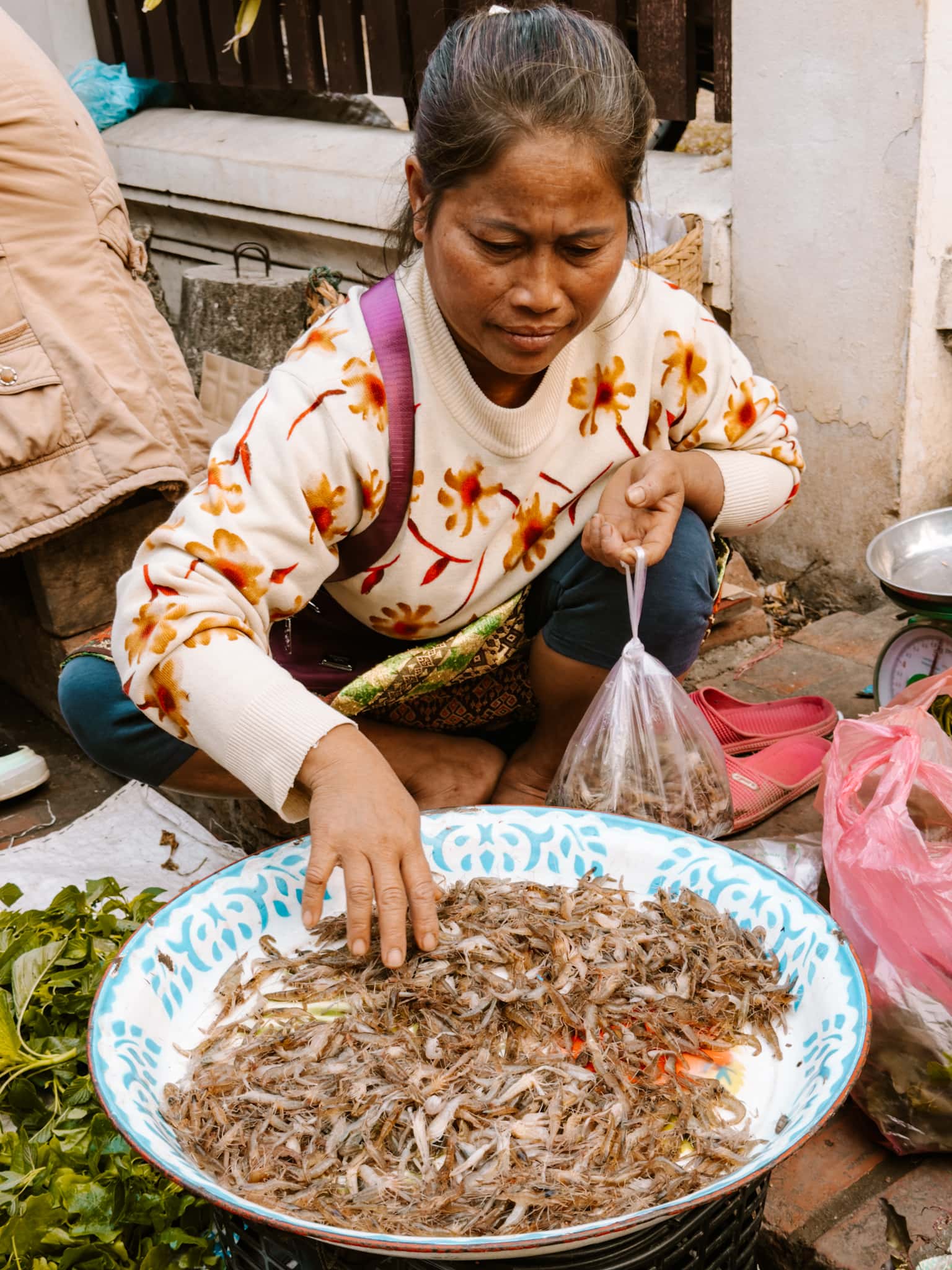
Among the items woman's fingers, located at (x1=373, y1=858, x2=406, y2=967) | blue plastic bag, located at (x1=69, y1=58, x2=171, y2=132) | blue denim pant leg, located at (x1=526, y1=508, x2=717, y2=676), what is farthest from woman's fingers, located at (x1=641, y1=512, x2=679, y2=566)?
blue plastic bag, located at (x1=69, y1=58, x2=171, y2=132)

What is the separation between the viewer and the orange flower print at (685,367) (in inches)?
81.0

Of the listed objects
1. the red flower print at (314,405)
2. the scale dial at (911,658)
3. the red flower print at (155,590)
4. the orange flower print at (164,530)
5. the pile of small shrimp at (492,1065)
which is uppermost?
the red flower print at (314,405)

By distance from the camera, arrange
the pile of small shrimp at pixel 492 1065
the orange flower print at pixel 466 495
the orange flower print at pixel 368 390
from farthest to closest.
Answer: the orange flower print at pixel 466 495 → the orange flower print at pixel 368 390 → the pile of small shrimp at pixel 492 1065

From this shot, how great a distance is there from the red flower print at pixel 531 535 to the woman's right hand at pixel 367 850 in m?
0.61

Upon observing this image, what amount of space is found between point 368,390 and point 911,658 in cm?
113

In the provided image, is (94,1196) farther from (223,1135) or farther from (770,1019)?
(770,1019)

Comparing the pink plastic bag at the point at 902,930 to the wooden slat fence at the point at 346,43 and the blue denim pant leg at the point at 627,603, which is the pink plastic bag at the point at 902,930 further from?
the wooden slat fence at the point at 346,43

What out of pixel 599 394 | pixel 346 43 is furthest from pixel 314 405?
pixel 346 43

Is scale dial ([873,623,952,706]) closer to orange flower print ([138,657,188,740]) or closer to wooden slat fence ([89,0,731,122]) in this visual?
orange flower print ([138,657,188,740])

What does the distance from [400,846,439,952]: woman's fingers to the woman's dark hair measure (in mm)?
875

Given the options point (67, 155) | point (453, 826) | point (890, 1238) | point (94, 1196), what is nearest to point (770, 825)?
point (453, 826)

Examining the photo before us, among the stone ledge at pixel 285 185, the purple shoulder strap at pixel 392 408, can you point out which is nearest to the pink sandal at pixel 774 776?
the purple shoulder strap at pixel 392 408

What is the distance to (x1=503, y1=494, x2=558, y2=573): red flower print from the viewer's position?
→ 2045 millimetres

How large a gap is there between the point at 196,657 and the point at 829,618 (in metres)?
1.96
